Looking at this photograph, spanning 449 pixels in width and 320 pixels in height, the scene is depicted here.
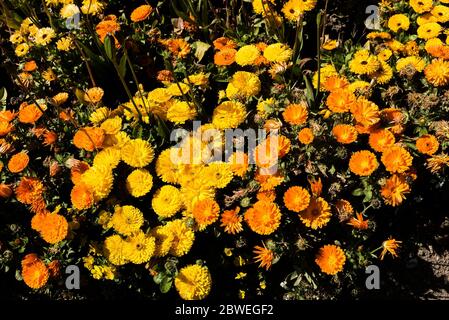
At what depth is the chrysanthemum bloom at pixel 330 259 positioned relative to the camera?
2211 mm

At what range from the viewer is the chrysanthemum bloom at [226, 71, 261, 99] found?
8.28 ft

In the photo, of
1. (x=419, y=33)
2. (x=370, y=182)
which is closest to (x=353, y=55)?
(x=419, y=33)

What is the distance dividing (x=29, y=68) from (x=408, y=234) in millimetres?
2231

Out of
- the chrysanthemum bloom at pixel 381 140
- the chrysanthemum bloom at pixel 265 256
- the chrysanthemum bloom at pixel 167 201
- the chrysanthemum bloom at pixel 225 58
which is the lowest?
the chrysanthemum bloom at pixel 265 256

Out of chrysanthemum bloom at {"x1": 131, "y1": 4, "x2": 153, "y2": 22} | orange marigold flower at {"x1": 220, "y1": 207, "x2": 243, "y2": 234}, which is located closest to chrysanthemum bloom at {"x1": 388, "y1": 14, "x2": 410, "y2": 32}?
chrysanthemum bloom at {"x1": 131, "y1": 4, "x2": 153, "y2": 22}

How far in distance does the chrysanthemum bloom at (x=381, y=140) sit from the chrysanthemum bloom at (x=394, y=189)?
142 millimetres

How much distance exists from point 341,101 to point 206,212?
0.81 meters

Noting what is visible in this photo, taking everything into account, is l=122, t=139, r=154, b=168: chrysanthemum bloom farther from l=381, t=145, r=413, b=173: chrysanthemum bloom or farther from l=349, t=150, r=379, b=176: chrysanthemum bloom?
l=381, t=145, r=413, b=173: chrysanthemum bloom

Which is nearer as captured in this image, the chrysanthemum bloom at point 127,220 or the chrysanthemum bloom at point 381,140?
the chrysanthemum bloom at point 127,220

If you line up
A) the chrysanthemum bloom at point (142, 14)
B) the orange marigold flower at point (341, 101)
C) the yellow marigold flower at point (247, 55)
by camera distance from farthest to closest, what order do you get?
the chrysanthemum bloom at point (142, 14) → the yellow marigold flower at point (247, 55) → the orange marigold flower at point (341, 101)

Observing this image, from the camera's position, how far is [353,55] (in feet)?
9.23

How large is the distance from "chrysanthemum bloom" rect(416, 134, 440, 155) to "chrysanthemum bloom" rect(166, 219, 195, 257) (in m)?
1.12

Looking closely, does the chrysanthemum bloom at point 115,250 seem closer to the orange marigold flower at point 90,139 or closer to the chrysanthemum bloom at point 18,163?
the orange marigold flower at point 90,139

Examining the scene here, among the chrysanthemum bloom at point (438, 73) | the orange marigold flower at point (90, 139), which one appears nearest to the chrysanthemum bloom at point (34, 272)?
the orange marigold flower at point (90, 139)
